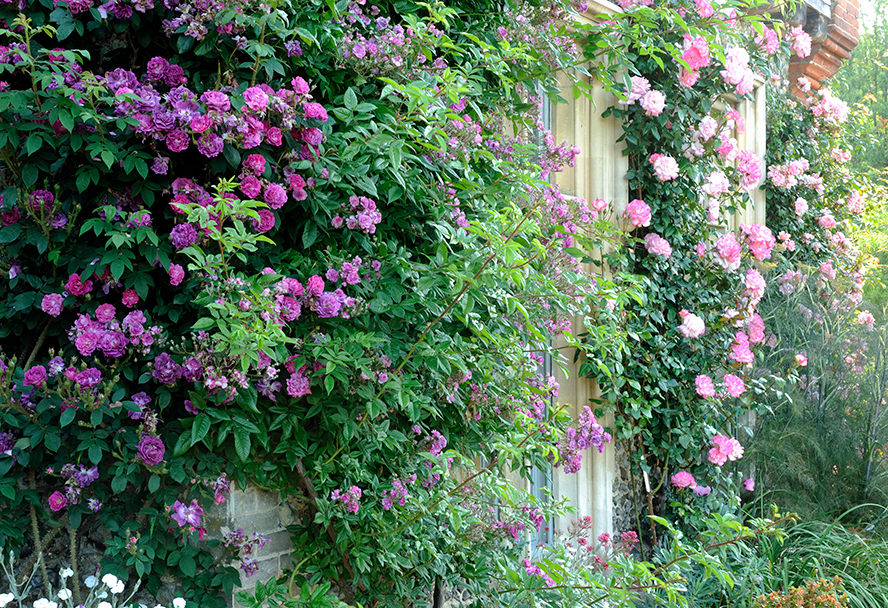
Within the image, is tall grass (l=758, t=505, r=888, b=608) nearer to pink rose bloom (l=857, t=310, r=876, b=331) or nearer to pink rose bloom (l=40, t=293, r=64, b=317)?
pink rose bloom (l=857, t=310, r=876, b=331)

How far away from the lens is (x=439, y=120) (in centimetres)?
214

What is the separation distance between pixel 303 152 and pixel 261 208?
0.22 metres

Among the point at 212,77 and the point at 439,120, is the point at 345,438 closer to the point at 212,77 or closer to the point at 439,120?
the point at 439,120

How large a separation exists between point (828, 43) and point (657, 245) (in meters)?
3.49

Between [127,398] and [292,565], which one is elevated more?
[127,398]

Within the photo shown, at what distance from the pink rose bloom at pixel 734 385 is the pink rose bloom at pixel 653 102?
166cm

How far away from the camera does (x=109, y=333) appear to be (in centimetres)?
201

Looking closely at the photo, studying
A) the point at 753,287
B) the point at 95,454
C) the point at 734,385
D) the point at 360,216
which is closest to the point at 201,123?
the point at 360,216

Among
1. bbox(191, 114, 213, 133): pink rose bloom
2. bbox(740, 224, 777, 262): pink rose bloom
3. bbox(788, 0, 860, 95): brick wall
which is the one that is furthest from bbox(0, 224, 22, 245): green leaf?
bbox(788, 0, 860, 95): brick wall

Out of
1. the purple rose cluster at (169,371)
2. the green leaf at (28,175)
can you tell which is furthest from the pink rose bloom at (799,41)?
the green leaf at (28,175)

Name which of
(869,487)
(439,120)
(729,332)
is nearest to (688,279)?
(729,332)

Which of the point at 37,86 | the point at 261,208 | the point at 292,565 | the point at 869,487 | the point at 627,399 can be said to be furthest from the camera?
the point at 869,487

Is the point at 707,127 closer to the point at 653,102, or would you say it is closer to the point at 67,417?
the point at 653,102

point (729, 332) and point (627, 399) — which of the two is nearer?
point (627, 399)
